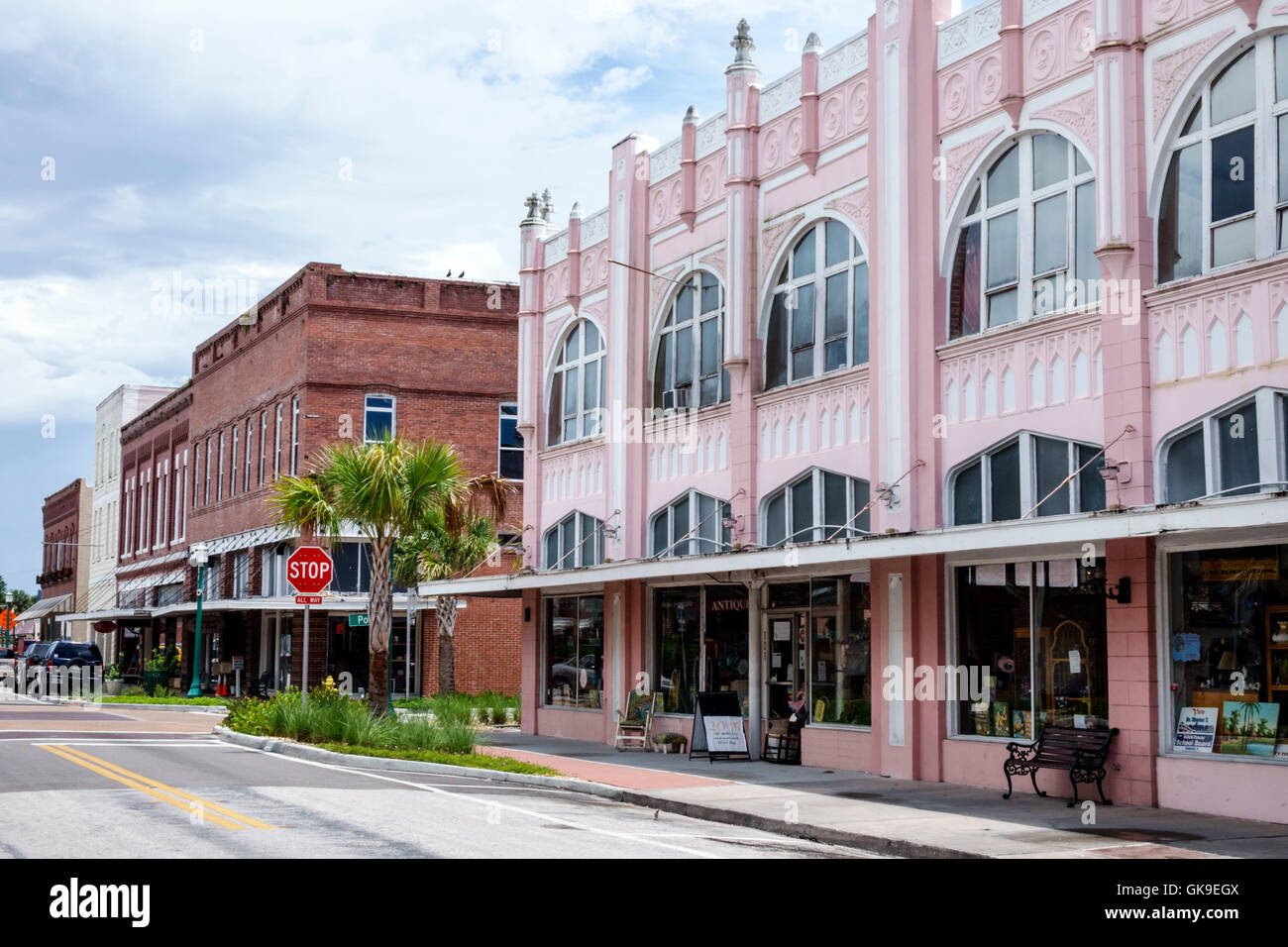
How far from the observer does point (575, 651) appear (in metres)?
28.2

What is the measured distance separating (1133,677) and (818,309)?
8062 mm

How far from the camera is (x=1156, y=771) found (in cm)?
1566

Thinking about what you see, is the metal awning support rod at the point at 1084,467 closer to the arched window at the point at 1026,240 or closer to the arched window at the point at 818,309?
the arched window at the point at 1026,240

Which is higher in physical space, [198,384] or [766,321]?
[198,384]

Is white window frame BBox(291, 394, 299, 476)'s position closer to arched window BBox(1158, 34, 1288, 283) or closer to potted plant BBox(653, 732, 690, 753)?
potted plant BBox(653, 732, 690, 753)

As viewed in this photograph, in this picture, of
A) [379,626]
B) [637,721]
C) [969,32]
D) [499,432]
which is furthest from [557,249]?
[499,432]

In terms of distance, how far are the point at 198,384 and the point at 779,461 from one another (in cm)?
3752

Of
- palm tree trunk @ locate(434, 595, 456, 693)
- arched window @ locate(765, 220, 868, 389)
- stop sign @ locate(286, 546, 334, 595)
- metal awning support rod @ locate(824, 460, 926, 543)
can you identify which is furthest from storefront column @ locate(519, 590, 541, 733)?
metal awning support rod @ locate(824, 460, 926, 543)

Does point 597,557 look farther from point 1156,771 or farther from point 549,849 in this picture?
point 549,849

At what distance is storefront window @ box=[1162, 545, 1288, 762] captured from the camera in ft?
48.6

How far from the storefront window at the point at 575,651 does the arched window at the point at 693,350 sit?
14.5 ft

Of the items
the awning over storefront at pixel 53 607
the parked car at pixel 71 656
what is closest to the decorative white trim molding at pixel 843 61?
the parked car at pixel 71 656
